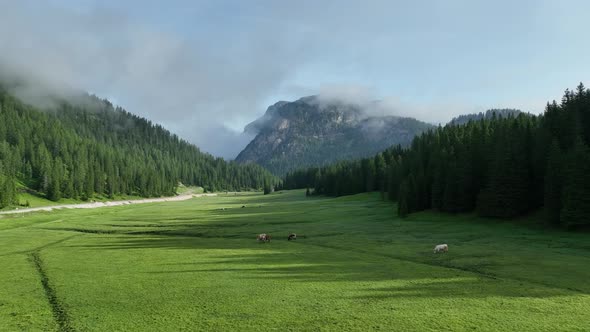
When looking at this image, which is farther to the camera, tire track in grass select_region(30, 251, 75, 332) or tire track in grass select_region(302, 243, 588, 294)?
tire track in grass select_region(302, 243, 588, 294)

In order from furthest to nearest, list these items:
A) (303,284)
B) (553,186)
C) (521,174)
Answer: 1. (521,174)
2. (553,186)
3. (303,284)

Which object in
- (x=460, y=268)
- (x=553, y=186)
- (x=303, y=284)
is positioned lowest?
(x=460, y=268)

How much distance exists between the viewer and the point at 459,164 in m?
90.2

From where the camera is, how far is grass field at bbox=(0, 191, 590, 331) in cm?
2214

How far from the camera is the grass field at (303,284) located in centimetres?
2214

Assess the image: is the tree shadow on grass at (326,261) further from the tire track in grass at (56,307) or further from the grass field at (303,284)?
the tire track in grass at (56,307)

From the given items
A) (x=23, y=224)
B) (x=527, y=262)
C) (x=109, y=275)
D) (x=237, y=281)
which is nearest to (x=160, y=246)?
(x=109, y=275)

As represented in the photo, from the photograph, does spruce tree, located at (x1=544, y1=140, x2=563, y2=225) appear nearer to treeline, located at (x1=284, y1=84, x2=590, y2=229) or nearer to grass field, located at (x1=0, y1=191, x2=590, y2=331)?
treeline, located at (x1=284, y1=84, x2=590, y2=229)

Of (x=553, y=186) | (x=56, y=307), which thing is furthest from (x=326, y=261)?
(x=553, y=186)

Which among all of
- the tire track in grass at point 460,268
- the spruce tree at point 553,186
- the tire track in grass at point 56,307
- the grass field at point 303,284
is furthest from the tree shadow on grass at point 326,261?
the spruce tree at point 553,186

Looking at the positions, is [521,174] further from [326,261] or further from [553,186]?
[326,261]

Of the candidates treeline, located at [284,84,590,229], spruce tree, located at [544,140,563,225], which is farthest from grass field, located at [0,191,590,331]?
treeline, located at [284,84,590,229]

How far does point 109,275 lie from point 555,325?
3162 cm

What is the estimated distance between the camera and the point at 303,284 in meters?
30.3
